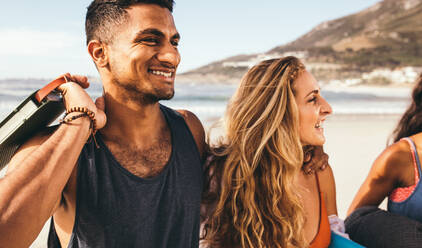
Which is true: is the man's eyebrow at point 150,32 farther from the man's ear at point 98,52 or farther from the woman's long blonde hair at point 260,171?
the woman's long blonde hair at point 260,171

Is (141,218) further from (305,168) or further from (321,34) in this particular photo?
(321,34)

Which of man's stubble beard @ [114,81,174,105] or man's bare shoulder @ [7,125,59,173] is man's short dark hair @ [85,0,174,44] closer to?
man's stubble beard @ [114,81,174,105]

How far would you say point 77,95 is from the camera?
1.69 metres

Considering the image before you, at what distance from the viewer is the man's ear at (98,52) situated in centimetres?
202

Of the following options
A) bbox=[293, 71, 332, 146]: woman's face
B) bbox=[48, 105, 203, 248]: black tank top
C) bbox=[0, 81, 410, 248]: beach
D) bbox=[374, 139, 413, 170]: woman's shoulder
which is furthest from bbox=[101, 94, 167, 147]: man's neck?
bbox=[0, 81, 410, 248]: beach

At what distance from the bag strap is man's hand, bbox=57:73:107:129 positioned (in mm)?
23

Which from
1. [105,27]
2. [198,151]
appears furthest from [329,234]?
[105,27]

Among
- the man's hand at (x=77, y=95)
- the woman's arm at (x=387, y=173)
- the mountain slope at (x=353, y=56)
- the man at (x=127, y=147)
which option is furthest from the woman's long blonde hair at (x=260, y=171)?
the mountain slope at (x=353, y=56)

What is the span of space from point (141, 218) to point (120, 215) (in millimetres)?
106

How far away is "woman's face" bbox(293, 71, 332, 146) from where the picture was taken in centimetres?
245

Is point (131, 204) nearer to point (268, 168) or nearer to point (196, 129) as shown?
point (196, 129)

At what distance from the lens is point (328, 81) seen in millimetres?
30953

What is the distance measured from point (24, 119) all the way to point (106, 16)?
750 mm

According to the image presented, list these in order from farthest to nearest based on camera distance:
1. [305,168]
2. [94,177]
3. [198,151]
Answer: [305,168]
[198,151]
[94,177]
